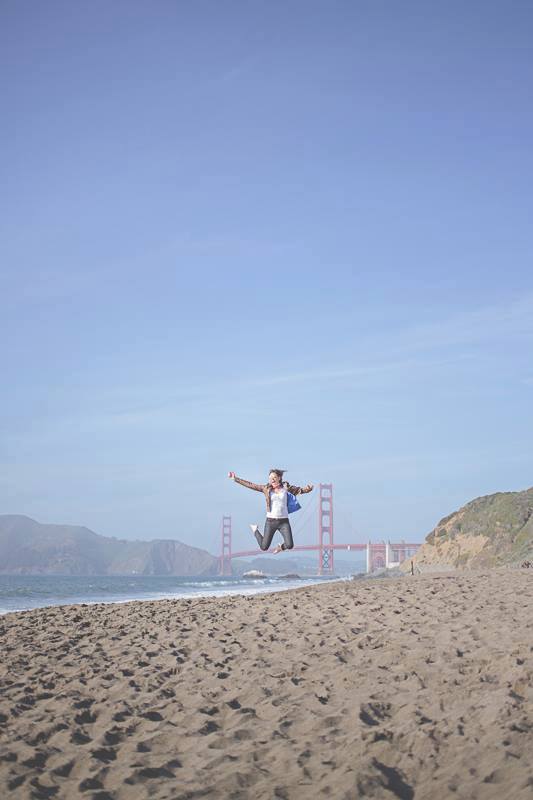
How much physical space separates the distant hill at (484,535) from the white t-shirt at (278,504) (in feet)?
61.5

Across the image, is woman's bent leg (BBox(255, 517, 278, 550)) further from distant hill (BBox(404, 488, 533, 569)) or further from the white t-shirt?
distant hill (BBox(404, 488, 533, 569))

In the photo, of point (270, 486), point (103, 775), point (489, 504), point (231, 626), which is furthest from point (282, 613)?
point (489, 504)

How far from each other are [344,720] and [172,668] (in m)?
2.47

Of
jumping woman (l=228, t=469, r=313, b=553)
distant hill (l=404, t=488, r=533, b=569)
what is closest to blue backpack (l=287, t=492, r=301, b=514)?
jumping woman (l=228, t=469, r=313, b=553)

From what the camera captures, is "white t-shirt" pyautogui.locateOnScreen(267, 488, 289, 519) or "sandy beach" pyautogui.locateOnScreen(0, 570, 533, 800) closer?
"sandy beach" pyautogui.locateOnScreen(0, 570, 533, 800)

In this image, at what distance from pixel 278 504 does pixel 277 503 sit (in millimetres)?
21

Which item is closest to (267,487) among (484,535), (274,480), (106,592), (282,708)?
(274,480)

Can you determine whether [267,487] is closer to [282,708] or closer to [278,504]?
[278,504]

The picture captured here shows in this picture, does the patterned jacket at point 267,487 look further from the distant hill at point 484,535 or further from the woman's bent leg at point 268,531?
the distant hill at point 484,535

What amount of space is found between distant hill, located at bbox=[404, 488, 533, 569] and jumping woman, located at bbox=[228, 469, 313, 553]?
18.6m

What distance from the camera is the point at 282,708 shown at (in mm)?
5336

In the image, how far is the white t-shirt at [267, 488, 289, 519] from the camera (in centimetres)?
1148

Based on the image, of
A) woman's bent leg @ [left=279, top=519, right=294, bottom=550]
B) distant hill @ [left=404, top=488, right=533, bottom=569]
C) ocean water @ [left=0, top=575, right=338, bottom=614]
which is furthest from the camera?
distant hill @ [left=404, top=488, right=533, bottom=569]

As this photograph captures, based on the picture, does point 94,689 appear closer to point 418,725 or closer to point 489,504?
point 418,725
